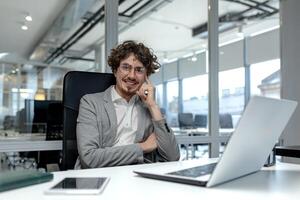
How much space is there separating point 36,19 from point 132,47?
125 cm

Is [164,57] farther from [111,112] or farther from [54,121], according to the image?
[111,112]

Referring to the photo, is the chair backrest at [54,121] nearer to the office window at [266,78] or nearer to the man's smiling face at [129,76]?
the man's smiling face at [129,76]

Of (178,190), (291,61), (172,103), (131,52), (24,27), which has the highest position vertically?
(24,27)

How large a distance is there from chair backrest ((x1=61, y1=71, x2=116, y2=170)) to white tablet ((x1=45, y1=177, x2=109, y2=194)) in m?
0.73

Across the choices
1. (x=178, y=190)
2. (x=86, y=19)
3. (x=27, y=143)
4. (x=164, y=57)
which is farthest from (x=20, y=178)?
(x=164, y=57)

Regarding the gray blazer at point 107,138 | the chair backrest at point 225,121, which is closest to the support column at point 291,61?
the chair backrest at point 225,121

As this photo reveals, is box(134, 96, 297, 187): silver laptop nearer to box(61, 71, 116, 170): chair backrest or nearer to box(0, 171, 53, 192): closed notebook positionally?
box(0, 171, 53, 192): closed notebook

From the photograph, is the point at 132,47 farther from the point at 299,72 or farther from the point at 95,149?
the point at 299,72

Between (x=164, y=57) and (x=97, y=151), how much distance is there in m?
2.39

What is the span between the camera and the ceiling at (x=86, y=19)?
2484 millimetres

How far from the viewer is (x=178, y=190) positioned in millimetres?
756

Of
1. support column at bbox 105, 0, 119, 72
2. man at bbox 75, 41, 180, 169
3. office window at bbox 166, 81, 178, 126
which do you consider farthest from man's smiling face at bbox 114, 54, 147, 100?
office window at bbox 166, 81, 178, 126

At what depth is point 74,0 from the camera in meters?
2.75

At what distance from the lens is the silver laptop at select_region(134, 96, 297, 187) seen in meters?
0.73
